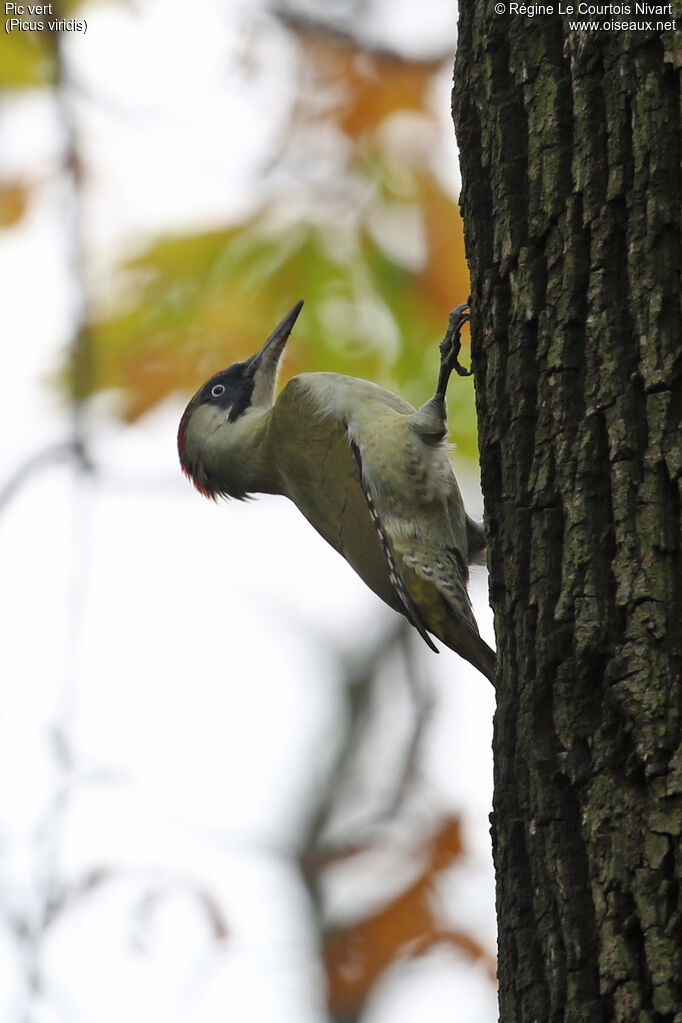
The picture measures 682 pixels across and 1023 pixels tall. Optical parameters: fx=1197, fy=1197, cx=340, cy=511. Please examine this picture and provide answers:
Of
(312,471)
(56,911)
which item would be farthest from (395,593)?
(56,911)

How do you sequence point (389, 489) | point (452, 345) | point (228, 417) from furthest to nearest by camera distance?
point (228, 417) < point (389, 489) < point (452, 345)

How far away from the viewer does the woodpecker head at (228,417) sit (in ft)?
17.7

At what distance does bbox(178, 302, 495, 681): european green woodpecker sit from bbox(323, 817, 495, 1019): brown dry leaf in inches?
120

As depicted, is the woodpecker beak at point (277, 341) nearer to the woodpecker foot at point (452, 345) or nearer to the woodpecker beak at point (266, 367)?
the woodpecker beak at point (266, 367)

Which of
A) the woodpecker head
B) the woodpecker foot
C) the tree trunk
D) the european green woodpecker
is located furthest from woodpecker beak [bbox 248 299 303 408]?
the tree trunk

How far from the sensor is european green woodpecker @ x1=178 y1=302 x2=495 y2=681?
4430mm

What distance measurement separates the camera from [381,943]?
6.95m

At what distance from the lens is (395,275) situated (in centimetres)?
636

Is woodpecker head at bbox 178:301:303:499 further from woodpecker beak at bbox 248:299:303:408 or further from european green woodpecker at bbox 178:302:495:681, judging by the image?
european green woodpecker at bbox 178:302:495:681

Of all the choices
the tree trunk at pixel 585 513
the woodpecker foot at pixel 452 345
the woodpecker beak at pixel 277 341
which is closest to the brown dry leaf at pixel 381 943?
the woodpecker beak at pixel 277 341

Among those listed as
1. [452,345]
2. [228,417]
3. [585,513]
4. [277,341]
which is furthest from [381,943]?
[585,513]

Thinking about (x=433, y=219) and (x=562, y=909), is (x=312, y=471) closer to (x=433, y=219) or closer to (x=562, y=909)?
(x=433, y=219)

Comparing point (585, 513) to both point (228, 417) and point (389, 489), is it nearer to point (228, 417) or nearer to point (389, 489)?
point (389, 489)

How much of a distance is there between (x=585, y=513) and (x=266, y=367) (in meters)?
3.62
